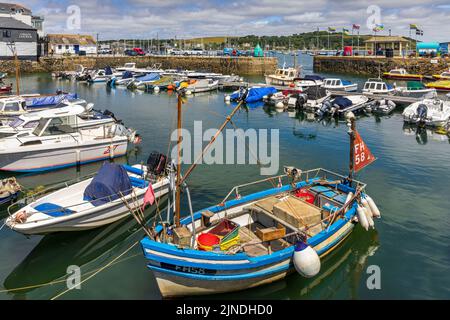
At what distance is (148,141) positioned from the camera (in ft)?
104

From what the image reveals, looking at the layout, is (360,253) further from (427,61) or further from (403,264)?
(427,61)

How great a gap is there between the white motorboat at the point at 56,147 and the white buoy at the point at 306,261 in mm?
17194

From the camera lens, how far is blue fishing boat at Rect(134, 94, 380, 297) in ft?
37.2

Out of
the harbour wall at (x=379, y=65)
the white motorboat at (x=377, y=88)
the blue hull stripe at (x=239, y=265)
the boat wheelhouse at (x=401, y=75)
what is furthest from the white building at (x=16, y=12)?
the blue hull stripe at (x=239, y=265)

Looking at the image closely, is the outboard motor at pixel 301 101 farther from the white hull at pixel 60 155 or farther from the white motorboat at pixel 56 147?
the white hull at pixel 60 155

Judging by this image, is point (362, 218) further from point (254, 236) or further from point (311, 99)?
point (311, 99)

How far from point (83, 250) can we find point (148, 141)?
17.4 meters

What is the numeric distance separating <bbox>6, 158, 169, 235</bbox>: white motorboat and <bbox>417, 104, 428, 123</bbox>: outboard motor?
29.7 m

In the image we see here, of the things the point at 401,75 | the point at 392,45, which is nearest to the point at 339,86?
the point at 401,75

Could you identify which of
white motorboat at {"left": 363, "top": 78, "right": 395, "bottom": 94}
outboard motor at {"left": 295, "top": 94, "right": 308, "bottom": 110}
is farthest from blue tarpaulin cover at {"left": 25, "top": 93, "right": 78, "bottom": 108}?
white motorboat at {"left": 363, "top": 78, "right": 395, "bottom": 94}

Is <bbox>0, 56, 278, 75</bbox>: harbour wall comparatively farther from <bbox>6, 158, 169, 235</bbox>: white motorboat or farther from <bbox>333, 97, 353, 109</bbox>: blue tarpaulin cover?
<bbox>6, 158, 169, 235</bbox>: white motorboat

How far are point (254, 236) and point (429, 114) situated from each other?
103ft

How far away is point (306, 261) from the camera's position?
39.2ft
